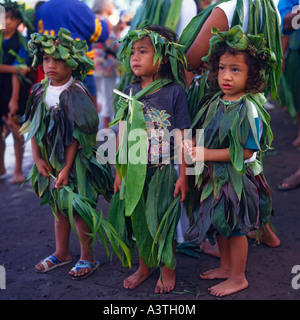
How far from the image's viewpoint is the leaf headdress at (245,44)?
246 cm

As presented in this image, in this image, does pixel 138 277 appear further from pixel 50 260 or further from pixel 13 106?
pixel 13 106

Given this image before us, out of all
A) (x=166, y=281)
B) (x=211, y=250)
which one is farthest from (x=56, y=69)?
(x=211, y=250)

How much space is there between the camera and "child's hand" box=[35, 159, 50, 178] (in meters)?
2.96

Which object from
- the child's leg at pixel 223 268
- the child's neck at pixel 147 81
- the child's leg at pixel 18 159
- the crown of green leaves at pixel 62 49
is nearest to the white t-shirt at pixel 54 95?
the crown of green leaves at pixel 62 49

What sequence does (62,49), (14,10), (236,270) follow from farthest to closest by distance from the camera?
(14,10) → (62,49) → (236,270)

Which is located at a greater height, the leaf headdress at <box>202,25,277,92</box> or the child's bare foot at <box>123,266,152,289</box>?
the leaf headdress at <box>202,25,277,92</box>

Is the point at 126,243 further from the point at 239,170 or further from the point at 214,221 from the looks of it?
the point at 239,170

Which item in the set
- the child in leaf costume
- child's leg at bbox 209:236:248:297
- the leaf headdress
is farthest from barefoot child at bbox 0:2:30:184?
child's leg at bbox 209:236:248:297

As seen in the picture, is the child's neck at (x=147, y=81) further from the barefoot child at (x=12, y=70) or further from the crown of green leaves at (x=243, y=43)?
the barefoot child at (x=12, y=70)

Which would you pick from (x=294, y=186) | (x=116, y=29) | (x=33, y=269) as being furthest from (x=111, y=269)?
(x=116, y=29)

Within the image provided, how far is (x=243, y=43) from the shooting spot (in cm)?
245

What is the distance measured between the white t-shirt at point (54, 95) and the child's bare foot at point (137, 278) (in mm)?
1185

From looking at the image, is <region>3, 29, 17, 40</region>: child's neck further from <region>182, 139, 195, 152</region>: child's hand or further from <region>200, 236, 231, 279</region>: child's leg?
<region>200, 236, 231, 279</region>: child's leg

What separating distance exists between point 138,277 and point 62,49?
59.2 inches
